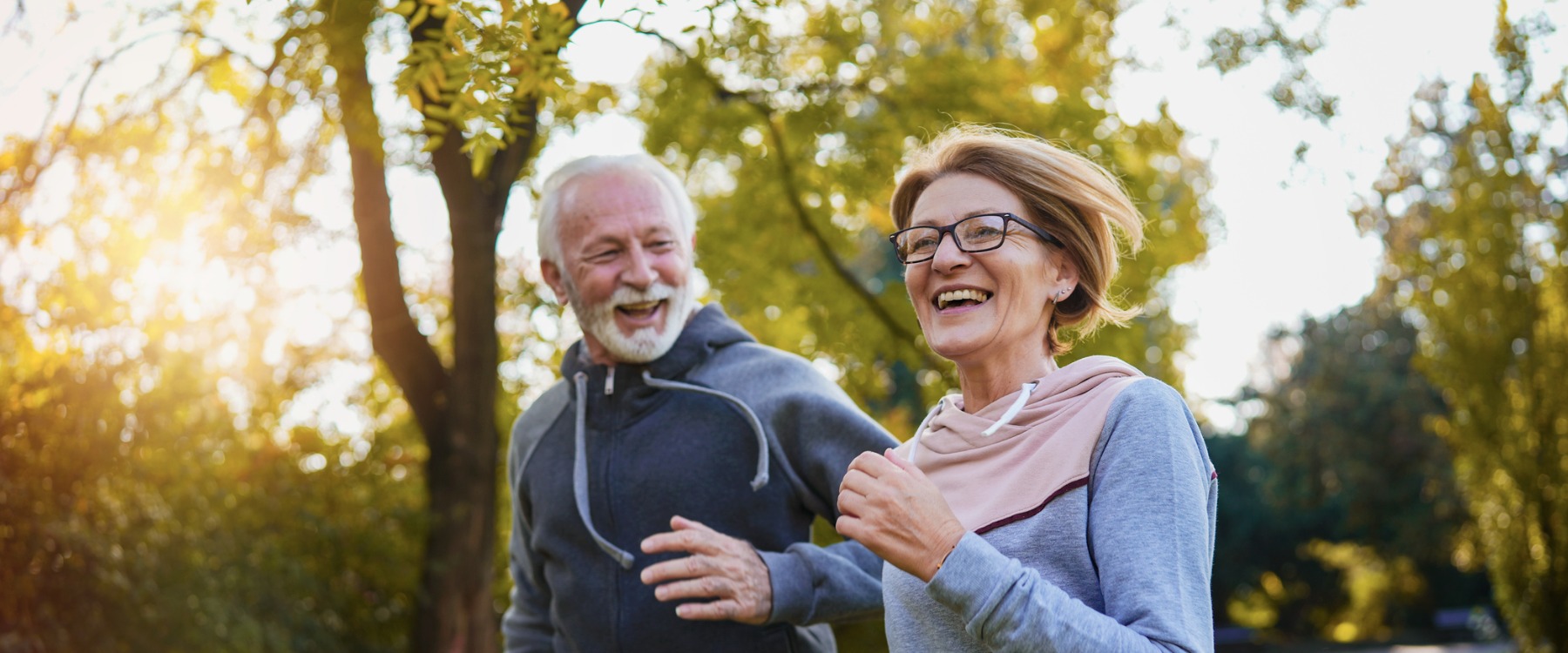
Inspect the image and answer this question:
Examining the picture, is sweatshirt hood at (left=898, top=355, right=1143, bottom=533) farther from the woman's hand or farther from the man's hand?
the man's hand

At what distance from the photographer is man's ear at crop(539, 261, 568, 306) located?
326 cm

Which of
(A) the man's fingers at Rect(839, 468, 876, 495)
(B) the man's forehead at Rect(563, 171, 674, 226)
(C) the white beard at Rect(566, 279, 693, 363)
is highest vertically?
(B) the man's forehead at Rect(563, 171, 674, 226)

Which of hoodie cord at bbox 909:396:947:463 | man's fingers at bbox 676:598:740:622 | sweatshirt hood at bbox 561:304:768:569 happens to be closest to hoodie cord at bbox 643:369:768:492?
sweatshirt hood at bbox 561:304:768:569

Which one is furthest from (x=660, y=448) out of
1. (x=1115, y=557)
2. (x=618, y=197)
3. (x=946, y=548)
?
(x=1115, y=557)

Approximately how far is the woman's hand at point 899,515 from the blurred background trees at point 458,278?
118 cm

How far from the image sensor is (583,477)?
3.04 m

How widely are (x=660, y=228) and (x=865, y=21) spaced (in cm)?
690

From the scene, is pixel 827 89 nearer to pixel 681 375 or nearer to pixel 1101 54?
pixel 1101 54

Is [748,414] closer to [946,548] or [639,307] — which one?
[639,307]

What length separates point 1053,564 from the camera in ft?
5.86

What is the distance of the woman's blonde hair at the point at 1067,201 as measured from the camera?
206 centimetres

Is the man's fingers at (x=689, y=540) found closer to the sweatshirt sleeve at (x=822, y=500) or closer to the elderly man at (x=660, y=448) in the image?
the elderly man at (x=660, y=448)

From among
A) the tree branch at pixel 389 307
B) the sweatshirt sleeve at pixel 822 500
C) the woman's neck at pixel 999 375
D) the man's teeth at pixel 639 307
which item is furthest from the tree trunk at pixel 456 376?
the woman's neck at pixel 999 375

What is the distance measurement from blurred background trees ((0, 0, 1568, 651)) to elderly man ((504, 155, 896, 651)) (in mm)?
415
